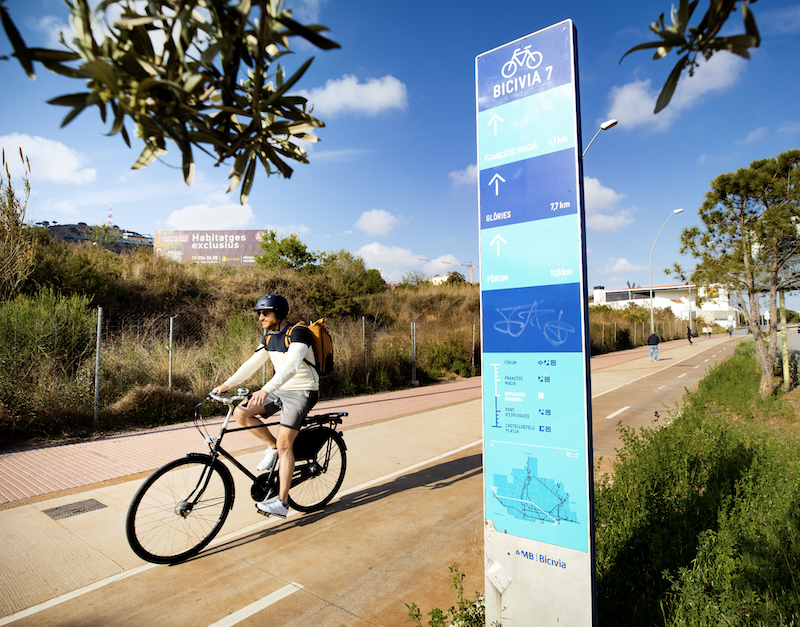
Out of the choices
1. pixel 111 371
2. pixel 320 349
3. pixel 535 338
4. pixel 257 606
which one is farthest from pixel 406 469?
pixel 111 371

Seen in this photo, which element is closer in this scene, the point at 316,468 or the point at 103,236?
the point at 316,468

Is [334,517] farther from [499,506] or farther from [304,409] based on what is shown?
[499,506]

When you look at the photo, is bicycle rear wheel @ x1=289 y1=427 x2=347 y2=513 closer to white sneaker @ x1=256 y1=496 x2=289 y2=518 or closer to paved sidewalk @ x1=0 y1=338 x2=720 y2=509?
white sneaker @ x1=256 y1=496 x2=289 y2=518

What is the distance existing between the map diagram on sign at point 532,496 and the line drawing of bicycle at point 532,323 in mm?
691

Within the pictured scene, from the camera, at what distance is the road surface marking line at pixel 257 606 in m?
3.01

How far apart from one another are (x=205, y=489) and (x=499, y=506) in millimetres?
2621

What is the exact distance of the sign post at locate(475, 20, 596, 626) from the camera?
2.51m

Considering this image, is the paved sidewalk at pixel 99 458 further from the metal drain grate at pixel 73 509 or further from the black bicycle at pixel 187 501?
the black bicycle at pixel 187 501

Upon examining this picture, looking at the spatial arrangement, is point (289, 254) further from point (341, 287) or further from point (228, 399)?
point (228, 399)

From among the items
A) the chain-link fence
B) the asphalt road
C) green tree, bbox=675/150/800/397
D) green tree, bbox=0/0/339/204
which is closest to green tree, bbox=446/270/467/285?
the chain-link fence

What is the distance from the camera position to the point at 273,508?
14.1 ft

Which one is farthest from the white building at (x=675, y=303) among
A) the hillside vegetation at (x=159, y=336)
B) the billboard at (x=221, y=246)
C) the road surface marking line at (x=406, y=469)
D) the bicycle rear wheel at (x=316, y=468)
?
the bicycle rear wheel at (x=316, y=468)

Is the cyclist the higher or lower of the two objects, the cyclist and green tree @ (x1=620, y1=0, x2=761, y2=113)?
the lower

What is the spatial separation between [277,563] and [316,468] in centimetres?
119
